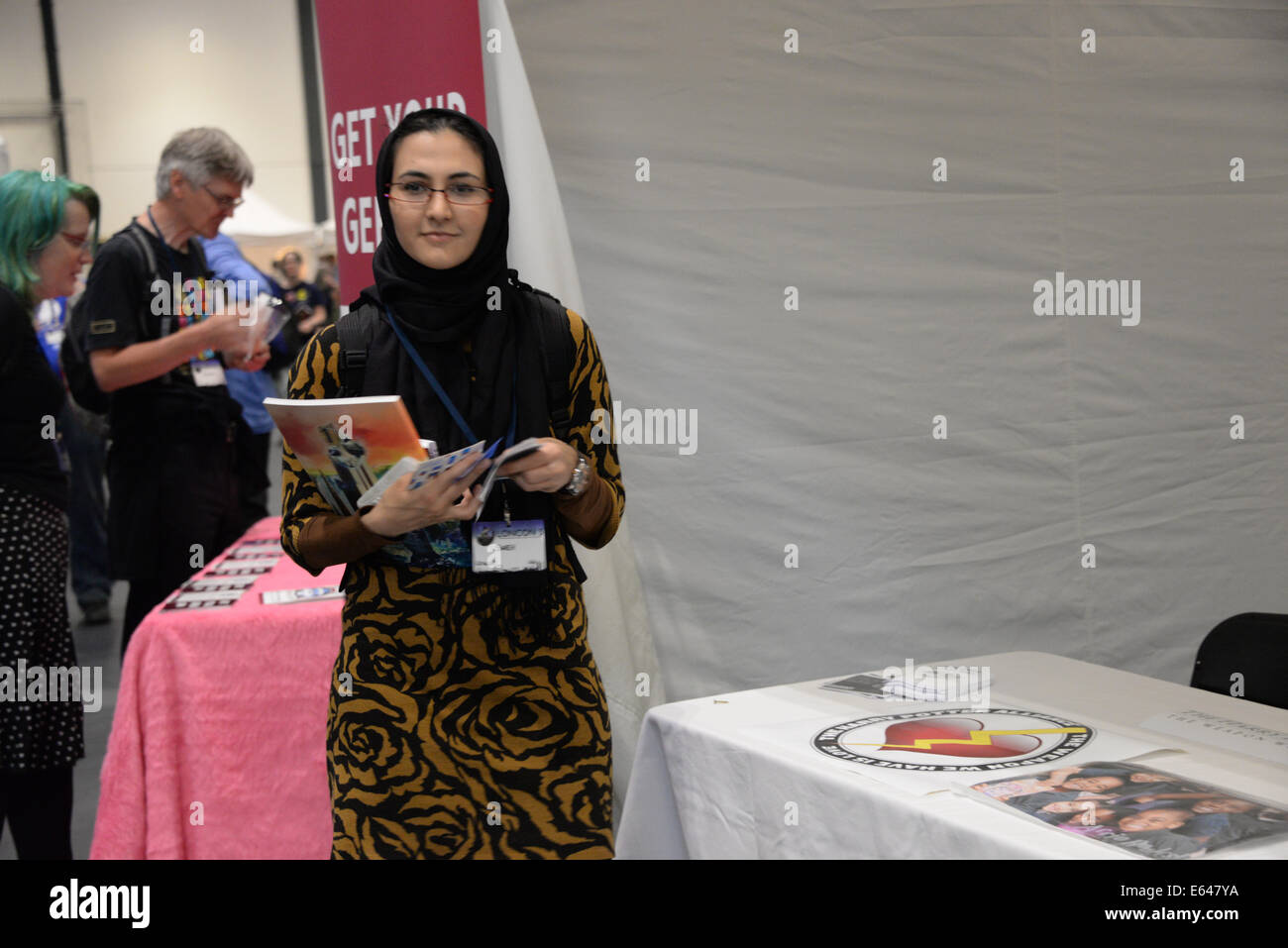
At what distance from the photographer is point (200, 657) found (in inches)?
95.2

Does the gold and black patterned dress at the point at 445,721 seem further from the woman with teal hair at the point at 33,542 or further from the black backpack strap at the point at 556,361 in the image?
the woman with teal hair at the point at 33,542

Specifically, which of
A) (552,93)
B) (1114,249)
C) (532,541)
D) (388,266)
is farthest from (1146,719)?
(1114,249)

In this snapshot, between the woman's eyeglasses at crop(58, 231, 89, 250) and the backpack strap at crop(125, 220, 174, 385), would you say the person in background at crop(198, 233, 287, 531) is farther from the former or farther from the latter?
the woman's eyeglasses at crop(58, 231, 89, 250)

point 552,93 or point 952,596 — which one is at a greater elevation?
point 552,93

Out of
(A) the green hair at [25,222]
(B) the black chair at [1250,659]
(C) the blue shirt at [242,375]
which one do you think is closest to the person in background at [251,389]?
(C) the blue shirt at [242,375]

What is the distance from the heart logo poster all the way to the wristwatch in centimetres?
44

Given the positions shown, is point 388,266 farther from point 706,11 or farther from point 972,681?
point 706,11

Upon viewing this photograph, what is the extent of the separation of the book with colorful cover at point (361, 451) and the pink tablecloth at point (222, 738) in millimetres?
862

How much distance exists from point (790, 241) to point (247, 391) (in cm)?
238

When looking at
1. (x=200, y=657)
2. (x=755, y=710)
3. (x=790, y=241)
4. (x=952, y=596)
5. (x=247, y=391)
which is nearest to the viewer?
(x=755, y=710)

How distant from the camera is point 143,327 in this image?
293cm

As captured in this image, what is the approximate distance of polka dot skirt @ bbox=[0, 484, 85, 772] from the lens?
2.44 metres

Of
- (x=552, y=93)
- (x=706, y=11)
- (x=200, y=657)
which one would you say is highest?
(x=706, y=11)

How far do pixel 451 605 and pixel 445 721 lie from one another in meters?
0.15
